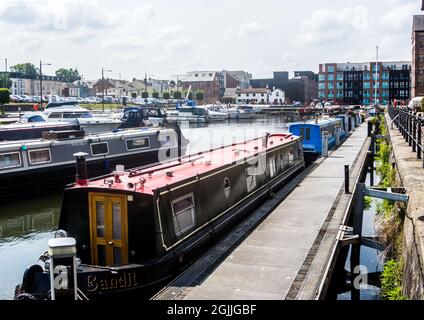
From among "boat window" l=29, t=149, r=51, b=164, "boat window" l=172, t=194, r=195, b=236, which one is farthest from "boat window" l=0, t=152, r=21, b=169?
"boat window" l=172, t=194, r=195, b=236

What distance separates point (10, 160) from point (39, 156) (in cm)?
141

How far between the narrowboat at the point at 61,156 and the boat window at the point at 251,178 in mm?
11544

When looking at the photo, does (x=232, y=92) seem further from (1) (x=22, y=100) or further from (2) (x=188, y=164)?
(2) (x=188, y=164)

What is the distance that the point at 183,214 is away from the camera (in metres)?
11.1

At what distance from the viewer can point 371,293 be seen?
1291 centimetres

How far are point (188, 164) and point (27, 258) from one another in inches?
225

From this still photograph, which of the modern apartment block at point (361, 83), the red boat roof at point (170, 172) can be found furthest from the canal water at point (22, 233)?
the modern apartment block at point (361, 83)

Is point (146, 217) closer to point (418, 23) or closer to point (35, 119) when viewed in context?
point (35, 119)

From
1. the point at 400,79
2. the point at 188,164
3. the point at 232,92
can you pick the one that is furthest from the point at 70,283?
the point at 232,92

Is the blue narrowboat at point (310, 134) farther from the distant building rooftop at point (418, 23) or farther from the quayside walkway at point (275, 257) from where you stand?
the distant building rooftop at point (418, 23)

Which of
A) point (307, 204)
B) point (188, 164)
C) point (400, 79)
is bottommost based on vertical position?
point (307, 204)

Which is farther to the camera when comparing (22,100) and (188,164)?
(22,100)
